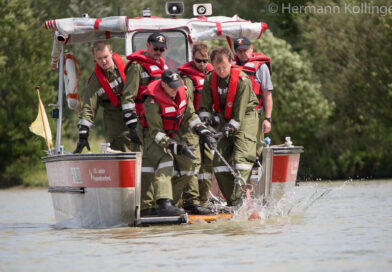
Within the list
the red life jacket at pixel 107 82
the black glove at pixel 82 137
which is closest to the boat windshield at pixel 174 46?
the red life jacket at pixel 107 82

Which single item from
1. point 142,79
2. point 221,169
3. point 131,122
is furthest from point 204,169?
point 142,79

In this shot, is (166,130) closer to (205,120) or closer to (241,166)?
(205,120)

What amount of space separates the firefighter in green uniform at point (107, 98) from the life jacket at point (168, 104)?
96cm

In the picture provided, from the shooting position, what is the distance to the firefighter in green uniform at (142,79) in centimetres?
1016

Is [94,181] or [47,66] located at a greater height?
[47,66]

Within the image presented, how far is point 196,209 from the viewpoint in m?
10.4

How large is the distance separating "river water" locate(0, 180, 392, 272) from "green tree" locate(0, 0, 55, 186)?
18106 mm

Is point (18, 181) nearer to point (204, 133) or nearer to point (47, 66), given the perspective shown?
point (47, 66)

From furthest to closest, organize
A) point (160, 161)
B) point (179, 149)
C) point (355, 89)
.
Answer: point (355, 89), point (160, 161), point (179, 149)

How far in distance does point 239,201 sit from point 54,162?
239cm

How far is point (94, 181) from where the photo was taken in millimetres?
9953

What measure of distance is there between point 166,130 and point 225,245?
6.79 feet

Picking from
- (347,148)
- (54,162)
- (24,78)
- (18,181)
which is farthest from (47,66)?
(54,162)

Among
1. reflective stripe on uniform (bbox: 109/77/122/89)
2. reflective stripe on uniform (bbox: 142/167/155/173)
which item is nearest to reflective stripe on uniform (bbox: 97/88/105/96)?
reflective stripe on uniform (bbox: 109/77/122/89)
